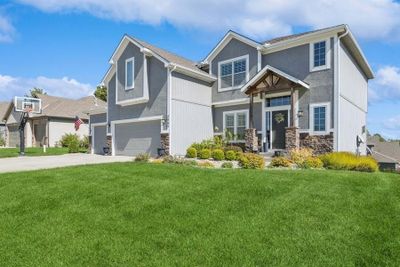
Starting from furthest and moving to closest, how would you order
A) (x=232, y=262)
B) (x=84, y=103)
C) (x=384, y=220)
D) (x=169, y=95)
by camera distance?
(x=84, y=103) → (x=169, y=95) → (x=384, y=220) → (x=232, y=262)

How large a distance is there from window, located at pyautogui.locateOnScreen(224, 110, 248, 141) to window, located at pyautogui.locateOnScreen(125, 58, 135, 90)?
6434mm

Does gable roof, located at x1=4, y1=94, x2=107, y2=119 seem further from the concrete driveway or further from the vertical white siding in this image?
the concrete driveway

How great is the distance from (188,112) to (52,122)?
2060 cm

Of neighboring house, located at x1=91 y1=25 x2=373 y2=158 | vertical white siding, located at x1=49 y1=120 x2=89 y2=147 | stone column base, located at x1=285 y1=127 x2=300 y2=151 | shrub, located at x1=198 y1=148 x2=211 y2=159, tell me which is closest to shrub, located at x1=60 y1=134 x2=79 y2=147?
vertical white siding, located at x1=49 y1=120 x2=89 y2=147

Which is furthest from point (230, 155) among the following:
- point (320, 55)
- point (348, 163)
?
point (320, 55)

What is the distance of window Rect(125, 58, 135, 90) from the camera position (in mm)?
20078

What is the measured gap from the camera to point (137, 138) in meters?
20.5

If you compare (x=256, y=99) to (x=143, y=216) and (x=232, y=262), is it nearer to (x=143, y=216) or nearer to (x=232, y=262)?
(x=143, y=216)

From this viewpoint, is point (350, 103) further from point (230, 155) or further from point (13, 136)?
point (13, 136)

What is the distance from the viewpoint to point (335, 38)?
15.4 m

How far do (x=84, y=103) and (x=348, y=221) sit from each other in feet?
121

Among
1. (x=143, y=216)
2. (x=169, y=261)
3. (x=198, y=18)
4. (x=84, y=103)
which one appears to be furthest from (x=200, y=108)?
(x=84, y=103)

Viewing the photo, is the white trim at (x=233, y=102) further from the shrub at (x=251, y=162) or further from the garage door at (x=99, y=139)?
the garage door at (x=99, y=139)

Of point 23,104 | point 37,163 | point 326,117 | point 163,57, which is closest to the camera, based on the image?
point 37,163
